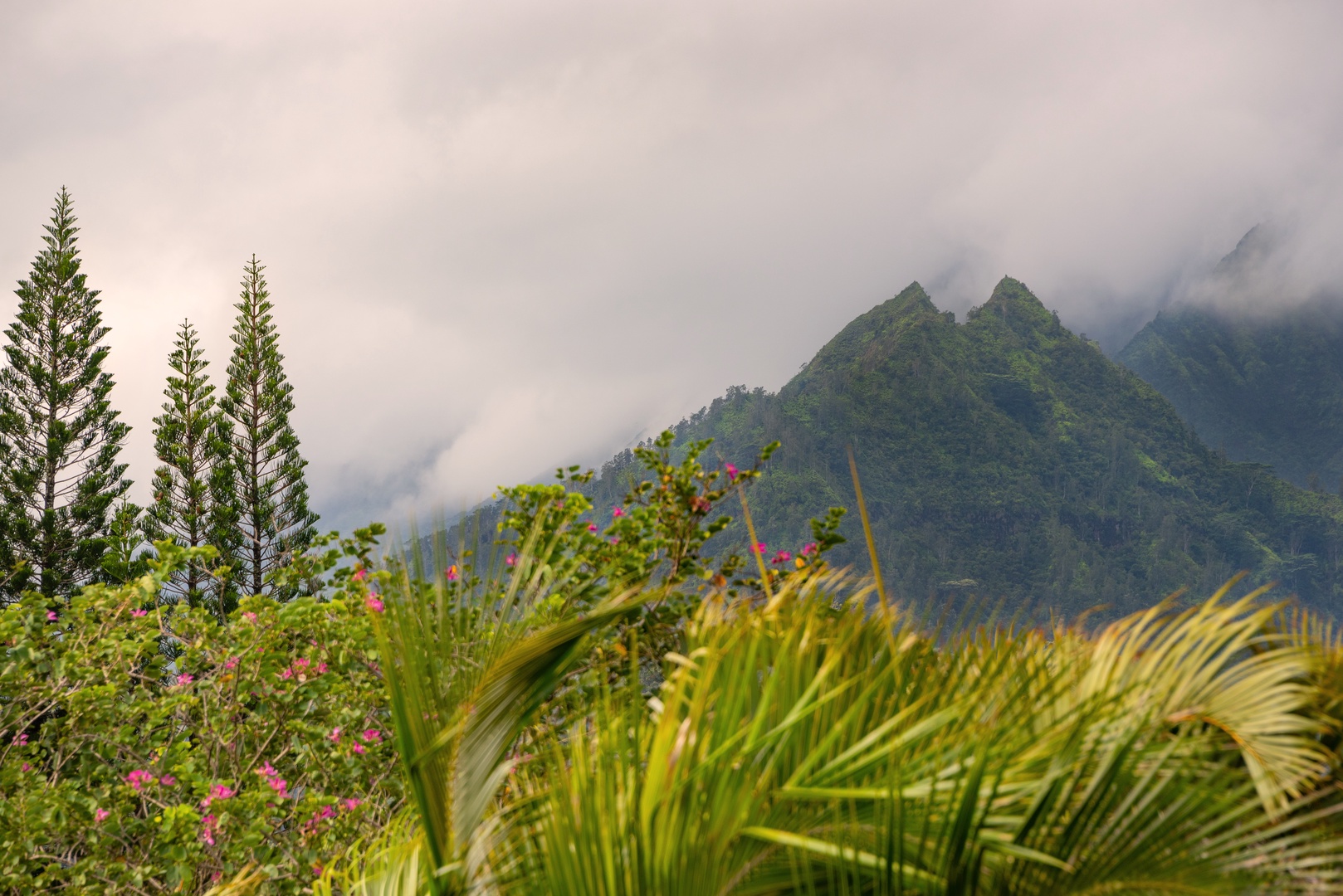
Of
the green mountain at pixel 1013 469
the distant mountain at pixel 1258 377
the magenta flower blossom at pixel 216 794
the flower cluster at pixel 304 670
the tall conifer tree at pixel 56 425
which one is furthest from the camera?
the distant mountain at pixel 1258 377

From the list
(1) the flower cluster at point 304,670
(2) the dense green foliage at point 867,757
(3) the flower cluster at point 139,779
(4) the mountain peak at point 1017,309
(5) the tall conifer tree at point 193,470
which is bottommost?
(2) the dense green foliage at point 867,757

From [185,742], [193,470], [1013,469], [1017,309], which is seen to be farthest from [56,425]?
[1017,309]

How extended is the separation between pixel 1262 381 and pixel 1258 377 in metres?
0.89

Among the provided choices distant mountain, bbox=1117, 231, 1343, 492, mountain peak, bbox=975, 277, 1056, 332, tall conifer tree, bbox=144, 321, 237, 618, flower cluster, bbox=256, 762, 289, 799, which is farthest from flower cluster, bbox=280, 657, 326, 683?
distant mountain, bbox=1117, 231, 1343, 492

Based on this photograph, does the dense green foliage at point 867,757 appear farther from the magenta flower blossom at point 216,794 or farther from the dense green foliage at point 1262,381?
the dense green foliage at point 1262,381

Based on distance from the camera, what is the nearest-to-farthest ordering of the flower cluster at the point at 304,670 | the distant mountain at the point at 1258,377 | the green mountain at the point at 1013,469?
the flower cluster at the point at 304,670
the green mountain at the point at 1013,469
the distant mountain at the point at 1258,377

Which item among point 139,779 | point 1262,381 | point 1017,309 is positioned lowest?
point 139,779

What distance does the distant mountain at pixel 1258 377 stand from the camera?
420 ft

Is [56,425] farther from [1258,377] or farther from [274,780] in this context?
[1258,377]

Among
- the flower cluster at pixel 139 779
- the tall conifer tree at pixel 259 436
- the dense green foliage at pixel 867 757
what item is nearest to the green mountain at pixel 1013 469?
the tall conifer tree at pixel 259 436

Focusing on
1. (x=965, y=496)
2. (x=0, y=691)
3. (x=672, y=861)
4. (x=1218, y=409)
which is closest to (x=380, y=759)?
(x=0, y=691)

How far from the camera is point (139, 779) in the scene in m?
2.82

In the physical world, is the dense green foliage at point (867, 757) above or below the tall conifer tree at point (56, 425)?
below

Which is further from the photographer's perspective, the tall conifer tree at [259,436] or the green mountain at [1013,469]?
the green mountain at [1013,469]
